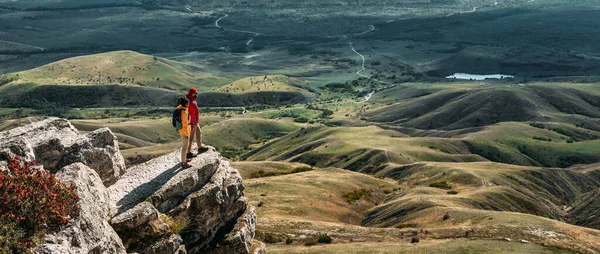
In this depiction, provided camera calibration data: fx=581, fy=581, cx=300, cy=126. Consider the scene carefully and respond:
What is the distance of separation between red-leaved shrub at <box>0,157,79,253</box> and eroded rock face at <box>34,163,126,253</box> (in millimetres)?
452

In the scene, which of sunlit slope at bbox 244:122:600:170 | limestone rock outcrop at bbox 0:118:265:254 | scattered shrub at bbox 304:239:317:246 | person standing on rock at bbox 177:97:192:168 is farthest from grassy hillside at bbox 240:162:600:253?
sunlit slope at bbox 244:122:600:170

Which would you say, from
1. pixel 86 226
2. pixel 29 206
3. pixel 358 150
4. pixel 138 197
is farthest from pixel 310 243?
pixel 358 150

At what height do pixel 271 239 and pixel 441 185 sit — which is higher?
pixel 271 239

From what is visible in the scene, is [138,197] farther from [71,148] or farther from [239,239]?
[239,239]

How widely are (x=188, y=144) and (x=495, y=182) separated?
279 ft

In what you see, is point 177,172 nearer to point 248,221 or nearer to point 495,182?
point 248,221

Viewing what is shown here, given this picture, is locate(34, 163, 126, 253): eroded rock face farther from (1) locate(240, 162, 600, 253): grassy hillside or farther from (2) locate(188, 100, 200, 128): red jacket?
(1) locate(240, 162, 600, 253): grassy hillside

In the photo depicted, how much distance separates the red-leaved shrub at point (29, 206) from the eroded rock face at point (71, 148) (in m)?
9.32

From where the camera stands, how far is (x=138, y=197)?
33062mm

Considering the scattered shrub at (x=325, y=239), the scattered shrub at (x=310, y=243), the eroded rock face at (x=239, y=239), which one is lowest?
the scattered shrub at (x=325, y=239)

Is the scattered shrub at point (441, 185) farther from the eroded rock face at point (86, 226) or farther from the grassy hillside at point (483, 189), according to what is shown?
the eroded rock face at point (86, 226)

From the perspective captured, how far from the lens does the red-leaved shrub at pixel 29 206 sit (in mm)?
21297

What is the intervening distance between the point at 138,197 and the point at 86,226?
810 centimetres

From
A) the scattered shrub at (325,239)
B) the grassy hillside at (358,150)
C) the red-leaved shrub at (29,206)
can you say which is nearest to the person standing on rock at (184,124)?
the red-leaved shrub at (29,206)
